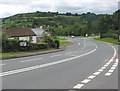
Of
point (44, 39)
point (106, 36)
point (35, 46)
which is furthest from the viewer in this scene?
point (106, 36)

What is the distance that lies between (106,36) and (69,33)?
151 feet

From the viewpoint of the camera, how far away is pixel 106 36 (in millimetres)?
96312

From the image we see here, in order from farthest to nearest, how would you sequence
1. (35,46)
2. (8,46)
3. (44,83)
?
(35,46), (8,46), (44,83)

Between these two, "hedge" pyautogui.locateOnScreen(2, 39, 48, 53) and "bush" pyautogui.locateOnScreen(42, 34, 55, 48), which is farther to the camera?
"bush" pyautogui.locateOnScreen(42, 34, 55, 48)

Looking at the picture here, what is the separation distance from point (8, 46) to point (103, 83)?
20993mm

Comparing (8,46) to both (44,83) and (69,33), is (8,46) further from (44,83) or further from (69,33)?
(69,33)

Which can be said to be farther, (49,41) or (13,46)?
(49,41)

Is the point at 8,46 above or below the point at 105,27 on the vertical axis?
below

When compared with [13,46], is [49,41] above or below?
above

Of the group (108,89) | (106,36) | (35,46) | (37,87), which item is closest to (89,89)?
(108,89)

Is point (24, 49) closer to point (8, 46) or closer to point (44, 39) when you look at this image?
point (8, 46)

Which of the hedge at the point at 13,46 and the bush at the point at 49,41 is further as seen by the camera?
the bush at the point at 49,41

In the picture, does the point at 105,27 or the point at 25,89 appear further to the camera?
the point at 105,27

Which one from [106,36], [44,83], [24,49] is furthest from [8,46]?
[106,36]
